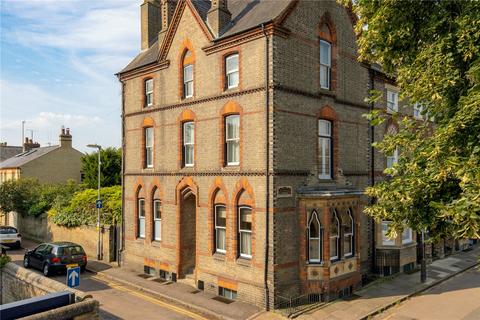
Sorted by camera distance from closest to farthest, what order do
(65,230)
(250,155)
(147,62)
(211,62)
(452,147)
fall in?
1. (452,147)
2. (250,155)
3. (211,62)
4. (147,62)
5. (65,230)

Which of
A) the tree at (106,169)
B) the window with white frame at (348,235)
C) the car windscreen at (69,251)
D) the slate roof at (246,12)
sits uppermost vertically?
the slate roof at (246,12)

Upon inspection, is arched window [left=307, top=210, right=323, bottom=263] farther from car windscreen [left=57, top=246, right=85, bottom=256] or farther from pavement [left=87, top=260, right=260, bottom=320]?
car windscreen [left=57, top=246, right=85, bottom=256]

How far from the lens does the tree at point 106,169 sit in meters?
33.0

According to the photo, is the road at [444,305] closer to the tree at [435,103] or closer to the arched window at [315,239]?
the arched window at [315,239]

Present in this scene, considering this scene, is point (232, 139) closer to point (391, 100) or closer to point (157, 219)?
point (157, 219)

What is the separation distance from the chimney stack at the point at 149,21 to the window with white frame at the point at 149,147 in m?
5.64

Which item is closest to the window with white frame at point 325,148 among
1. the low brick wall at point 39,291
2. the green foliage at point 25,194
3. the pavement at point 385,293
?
the pavement at point 385,293

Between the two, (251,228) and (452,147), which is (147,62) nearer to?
(251,228)

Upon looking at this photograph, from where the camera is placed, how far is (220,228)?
17484mm

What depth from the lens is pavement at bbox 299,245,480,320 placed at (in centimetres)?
1474

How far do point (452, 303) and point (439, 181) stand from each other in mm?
10229

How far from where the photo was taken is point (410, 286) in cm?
1827

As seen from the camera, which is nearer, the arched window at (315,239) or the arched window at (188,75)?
the arched window at (315,239)

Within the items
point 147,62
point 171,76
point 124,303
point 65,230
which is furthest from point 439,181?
point 65,230
